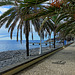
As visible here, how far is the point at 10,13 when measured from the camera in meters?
10.8

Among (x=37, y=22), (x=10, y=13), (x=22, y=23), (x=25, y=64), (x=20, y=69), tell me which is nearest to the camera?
(x=20, y=69)

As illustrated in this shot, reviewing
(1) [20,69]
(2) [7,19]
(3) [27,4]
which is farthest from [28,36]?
(1) [20,69]

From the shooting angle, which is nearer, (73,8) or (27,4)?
(27,4)

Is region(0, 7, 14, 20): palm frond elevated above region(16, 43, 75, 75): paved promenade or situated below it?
above

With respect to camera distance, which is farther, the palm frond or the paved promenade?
the palm frond

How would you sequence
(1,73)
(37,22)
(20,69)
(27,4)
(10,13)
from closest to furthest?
(1,73) → (20,69) → (27,4) → (10,13) → (37,22)

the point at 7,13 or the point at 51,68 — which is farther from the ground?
the point at 7,13

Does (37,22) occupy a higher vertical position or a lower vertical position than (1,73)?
higher

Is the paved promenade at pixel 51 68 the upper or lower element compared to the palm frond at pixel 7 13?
lower

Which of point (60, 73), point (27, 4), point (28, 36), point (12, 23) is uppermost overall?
point (27, 4)

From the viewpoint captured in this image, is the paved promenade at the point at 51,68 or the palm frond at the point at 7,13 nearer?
the paved promenade at the point at 51,68

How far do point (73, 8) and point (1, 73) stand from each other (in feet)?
19.5

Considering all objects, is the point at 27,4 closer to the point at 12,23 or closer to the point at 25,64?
the point at 25,64

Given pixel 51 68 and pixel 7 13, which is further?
pixel 7 13
